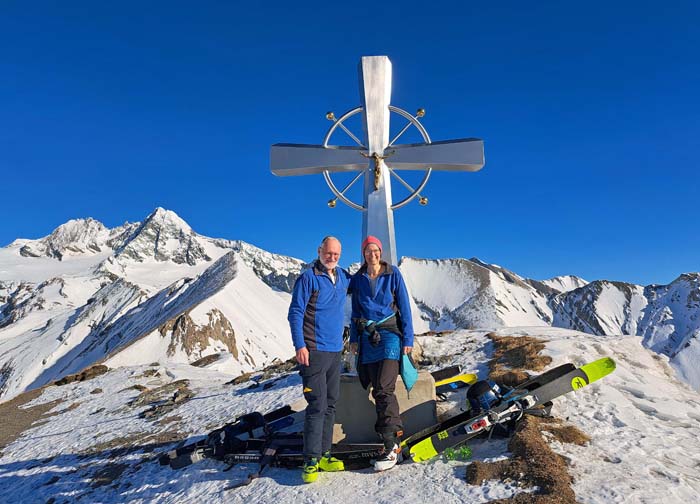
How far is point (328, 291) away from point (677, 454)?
5.92 m

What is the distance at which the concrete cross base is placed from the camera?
753cm

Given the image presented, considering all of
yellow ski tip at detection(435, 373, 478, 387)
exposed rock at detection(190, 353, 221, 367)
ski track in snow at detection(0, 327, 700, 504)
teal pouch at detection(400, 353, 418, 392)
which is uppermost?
exposed rock at detection(190, 353, 221, 367)

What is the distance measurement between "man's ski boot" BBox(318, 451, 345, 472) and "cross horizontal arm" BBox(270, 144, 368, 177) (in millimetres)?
8073

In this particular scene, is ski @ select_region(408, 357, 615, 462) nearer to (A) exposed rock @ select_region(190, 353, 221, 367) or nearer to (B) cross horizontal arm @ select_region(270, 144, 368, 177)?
(B) cross horizontal arm @ select_region(270, 144, 368, 177)

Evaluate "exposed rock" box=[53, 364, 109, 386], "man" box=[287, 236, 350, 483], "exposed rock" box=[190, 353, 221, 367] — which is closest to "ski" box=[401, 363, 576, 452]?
"man" box=[287, 236, 350, 483]

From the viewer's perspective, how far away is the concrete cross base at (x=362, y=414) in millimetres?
7531

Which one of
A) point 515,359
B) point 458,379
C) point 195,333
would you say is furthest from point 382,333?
point 195,333

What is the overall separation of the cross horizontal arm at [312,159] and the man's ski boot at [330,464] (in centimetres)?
807

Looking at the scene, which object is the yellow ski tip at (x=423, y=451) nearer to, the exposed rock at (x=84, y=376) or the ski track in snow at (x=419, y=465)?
the ski track in snow at (x=419, y=465)

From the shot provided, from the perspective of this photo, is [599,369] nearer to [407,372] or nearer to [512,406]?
[512,406]

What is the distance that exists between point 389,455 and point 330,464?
944mm

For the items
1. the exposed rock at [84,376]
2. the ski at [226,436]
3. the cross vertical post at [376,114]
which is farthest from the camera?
the exposed rock at [84,376]

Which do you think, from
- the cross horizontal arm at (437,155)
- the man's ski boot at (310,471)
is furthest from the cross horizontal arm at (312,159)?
the man's ski boot at (310,471)

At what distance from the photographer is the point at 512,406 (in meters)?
6.82
